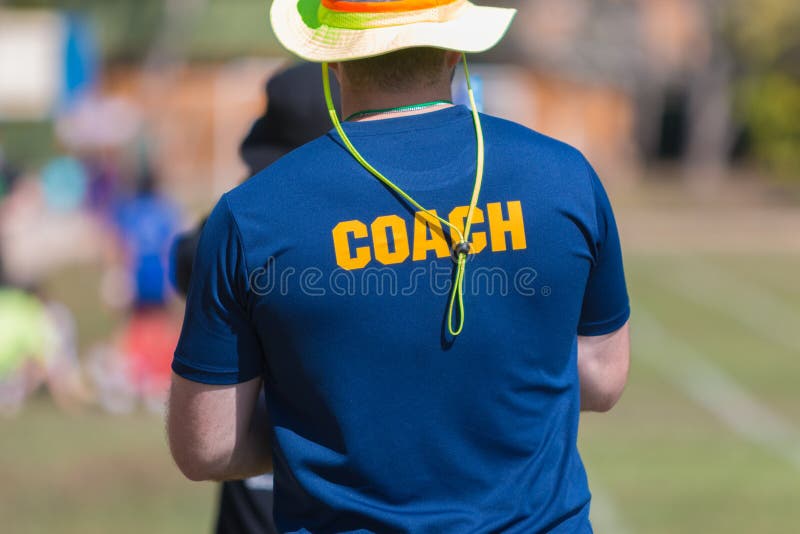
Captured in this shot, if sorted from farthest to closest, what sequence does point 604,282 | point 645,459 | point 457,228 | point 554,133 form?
point 554,133
point 645,459
point 604,282
point 457,228

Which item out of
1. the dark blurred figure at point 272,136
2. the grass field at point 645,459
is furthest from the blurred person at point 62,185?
the dark blurred figure at point 272,136

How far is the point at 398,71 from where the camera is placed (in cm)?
246

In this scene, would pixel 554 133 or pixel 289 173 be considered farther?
pixel 554 133

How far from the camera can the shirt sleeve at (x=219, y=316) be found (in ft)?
7.67

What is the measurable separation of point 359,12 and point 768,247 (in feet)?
83.2

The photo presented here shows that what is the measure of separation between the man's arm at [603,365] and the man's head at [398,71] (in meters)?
0.62

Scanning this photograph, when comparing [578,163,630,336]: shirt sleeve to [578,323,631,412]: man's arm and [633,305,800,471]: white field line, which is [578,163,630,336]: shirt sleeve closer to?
[578,323,631,412]: man's arm

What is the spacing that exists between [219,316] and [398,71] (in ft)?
1.82

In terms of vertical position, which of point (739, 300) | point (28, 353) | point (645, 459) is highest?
point (645, 459)

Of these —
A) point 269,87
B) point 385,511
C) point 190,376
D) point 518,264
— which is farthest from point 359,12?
point 269,87

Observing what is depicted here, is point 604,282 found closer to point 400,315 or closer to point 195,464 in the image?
point 400,315

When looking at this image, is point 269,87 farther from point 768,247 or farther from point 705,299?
point 768,247

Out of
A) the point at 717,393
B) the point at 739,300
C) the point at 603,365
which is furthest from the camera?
the point at 739,300

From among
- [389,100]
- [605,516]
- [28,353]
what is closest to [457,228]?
[389,100]
